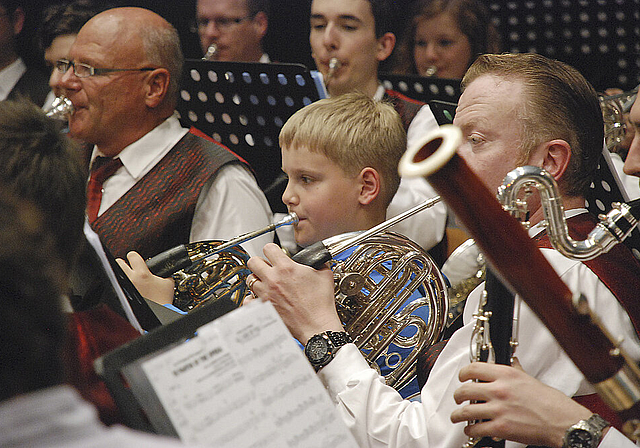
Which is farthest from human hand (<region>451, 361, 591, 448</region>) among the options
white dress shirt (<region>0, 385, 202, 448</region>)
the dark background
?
the dark background

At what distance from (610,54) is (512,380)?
2.13 meters

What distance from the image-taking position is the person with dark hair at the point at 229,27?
326cm

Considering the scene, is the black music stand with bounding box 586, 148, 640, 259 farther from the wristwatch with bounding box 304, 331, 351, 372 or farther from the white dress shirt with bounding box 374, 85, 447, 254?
the white dress shirt with bounding box 374, 85, 447, 254

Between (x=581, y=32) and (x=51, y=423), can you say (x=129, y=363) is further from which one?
(x=581, y=32)

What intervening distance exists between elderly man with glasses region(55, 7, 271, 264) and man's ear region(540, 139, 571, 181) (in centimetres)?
109

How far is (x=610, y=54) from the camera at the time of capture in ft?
9.39

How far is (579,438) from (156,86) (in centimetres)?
193

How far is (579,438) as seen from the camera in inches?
44.2

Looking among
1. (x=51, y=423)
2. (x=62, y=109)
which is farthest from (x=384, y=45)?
(x=51, y=423)

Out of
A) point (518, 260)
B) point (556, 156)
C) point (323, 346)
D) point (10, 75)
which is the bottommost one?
point (10, 75)

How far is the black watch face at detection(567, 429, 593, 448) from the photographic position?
112 centimetres

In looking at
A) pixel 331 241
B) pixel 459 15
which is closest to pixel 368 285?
pixel 331 241

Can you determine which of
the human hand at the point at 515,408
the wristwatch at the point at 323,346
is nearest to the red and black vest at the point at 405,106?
the wristwatch at the point at 323,346

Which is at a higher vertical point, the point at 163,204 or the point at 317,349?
the point at 317,349
